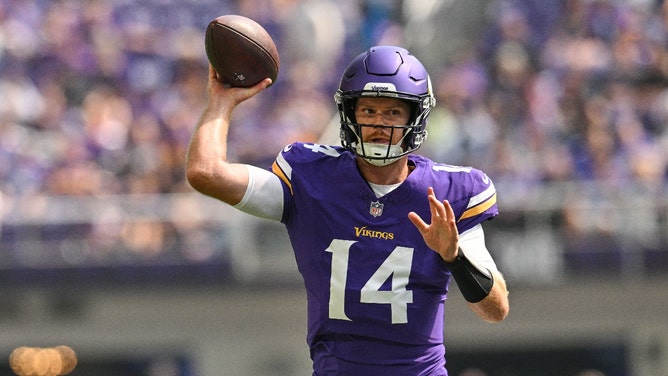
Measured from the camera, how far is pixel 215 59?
4.50m

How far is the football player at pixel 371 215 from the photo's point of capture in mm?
4375

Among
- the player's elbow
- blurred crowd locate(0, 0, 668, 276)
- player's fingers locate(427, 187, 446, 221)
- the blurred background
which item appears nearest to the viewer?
player's fingers locate(427, 187, 446, 221)

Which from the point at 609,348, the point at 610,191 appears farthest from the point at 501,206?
the point at 609,348

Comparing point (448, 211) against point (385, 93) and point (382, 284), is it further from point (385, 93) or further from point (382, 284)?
point (385, 93)

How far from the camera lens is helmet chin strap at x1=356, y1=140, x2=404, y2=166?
442 centimetres

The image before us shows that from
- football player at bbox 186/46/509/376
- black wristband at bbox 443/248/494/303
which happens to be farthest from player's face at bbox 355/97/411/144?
black wristband at bbox 443/248/494/303

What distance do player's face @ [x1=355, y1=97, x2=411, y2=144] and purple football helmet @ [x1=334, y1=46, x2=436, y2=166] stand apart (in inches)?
0.7

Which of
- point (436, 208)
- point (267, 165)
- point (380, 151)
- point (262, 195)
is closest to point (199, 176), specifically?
point (262, 195)

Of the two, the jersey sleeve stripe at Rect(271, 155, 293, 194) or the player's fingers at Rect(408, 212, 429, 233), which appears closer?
the player's fingers at Rect(408, 212, 429, 233)

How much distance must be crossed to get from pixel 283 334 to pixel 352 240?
7609 mm

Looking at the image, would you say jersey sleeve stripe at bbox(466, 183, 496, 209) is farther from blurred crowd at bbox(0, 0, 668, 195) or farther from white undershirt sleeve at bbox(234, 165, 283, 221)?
blurred crowd at bbox(0, 0, 668, 195)

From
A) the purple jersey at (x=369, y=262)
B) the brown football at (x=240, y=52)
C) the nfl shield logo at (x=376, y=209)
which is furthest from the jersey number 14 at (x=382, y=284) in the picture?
the brown football at (x=240, y=52)

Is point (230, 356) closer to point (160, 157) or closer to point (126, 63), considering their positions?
point (160, 157)

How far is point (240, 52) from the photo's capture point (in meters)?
4.49
